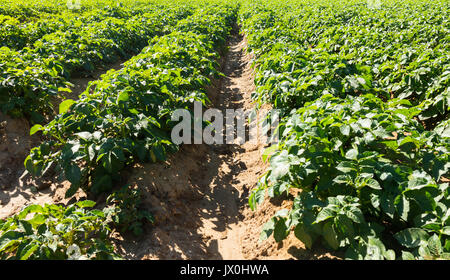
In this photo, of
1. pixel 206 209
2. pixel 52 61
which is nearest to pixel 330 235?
pixel 206 209

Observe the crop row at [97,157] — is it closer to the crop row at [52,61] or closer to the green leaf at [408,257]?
the crop row at [52,61]

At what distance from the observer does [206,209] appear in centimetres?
337

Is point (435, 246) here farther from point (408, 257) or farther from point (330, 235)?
point (330, 235)

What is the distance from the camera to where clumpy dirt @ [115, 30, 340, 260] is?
2.62 m

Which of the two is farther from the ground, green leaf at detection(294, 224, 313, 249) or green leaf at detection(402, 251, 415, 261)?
green leaf at detection(402, 251, 415, 261)

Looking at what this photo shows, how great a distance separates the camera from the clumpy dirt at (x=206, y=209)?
8.58ft

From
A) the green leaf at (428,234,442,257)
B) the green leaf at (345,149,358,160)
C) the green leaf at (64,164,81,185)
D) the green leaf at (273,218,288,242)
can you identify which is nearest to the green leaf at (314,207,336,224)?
the green leaf at (273,218,288,242)

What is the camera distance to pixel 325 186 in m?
2.32

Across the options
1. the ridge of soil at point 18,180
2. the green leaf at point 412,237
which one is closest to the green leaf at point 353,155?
the green leaf at point 412,237

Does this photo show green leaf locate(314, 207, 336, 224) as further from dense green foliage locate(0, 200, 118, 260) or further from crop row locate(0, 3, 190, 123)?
crop row locate(0, 3, 190, 123)

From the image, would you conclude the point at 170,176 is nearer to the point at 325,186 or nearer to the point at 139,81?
the point at 139,81

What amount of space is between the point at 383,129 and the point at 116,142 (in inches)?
96.7
